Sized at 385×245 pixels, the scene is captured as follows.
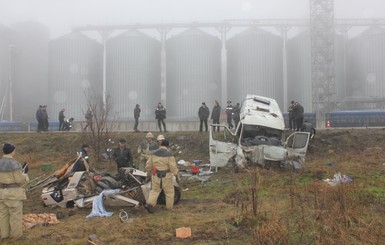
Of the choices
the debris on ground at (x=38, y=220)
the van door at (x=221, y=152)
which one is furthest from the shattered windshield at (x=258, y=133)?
the debris on ground at (x=38, y=220)

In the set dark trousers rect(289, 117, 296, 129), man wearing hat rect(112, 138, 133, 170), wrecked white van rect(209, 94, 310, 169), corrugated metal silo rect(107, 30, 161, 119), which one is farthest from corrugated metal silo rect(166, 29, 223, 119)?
man wearing hat rect(112, 138, 133, 170)

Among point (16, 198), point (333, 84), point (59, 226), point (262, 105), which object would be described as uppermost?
point (333, 84)

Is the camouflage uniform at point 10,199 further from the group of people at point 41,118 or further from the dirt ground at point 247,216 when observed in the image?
the group of people at point 41,118

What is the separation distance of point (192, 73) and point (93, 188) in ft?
94.8

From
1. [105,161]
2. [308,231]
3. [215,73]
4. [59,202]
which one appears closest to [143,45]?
[215,73]

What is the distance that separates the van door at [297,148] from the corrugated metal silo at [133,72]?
76.6ft

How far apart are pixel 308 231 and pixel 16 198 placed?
178 inches

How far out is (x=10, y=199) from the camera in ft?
22.3

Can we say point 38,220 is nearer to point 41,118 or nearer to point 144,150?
point 144,150

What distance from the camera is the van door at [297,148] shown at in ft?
46.0

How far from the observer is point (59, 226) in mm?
7590

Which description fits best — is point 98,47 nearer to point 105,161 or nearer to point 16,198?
point 105,161

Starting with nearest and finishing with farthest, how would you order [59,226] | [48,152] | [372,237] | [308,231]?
[372,237] → [308,231] → [59,226] → [48,152]

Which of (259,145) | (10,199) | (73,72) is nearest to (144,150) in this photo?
(259,145)
